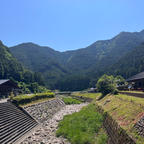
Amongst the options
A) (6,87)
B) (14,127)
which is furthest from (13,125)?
(6,87)

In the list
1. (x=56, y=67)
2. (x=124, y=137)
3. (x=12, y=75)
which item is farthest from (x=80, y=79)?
(x=124, y=137)

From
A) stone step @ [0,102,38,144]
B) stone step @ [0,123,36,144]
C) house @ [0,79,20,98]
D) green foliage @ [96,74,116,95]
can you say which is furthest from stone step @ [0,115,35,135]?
green foliage @ [96,74,116,95]

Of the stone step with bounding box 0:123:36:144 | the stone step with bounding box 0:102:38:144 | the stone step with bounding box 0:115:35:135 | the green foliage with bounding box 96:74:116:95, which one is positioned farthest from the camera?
the green foliage with bounding box 96:74:116:95

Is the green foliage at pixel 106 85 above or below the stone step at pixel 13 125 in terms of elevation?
below

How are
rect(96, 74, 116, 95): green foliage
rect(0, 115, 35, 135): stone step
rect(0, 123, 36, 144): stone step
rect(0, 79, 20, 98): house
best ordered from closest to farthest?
rect(0, 123, 36, 144): stone step < rect(0, 115, 35, 135): stone step < rect(0, 79, 20, 98): house < rect(96, 74, 116, 95): green foliage

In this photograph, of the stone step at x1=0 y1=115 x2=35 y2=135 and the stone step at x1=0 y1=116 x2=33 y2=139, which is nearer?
the stone step at x1=0 y1=116 x2=33 y2=139

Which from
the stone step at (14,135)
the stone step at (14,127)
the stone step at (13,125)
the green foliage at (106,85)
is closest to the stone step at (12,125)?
the stone step at (13,125)

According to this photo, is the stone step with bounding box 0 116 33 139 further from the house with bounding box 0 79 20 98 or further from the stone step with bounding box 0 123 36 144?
the house with bounding box 0 79 20 98

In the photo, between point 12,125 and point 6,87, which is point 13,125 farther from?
point 6,87

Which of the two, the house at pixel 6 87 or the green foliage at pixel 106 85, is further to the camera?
the green foliage at pixel 106 85

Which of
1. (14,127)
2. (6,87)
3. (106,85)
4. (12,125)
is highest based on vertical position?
(12,125)

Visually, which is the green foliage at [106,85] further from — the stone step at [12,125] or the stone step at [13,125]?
the stone step at [12,125]

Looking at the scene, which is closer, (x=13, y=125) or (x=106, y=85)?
(x=13, y=125)

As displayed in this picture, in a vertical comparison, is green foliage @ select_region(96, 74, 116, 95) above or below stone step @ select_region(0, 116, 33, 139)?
below
